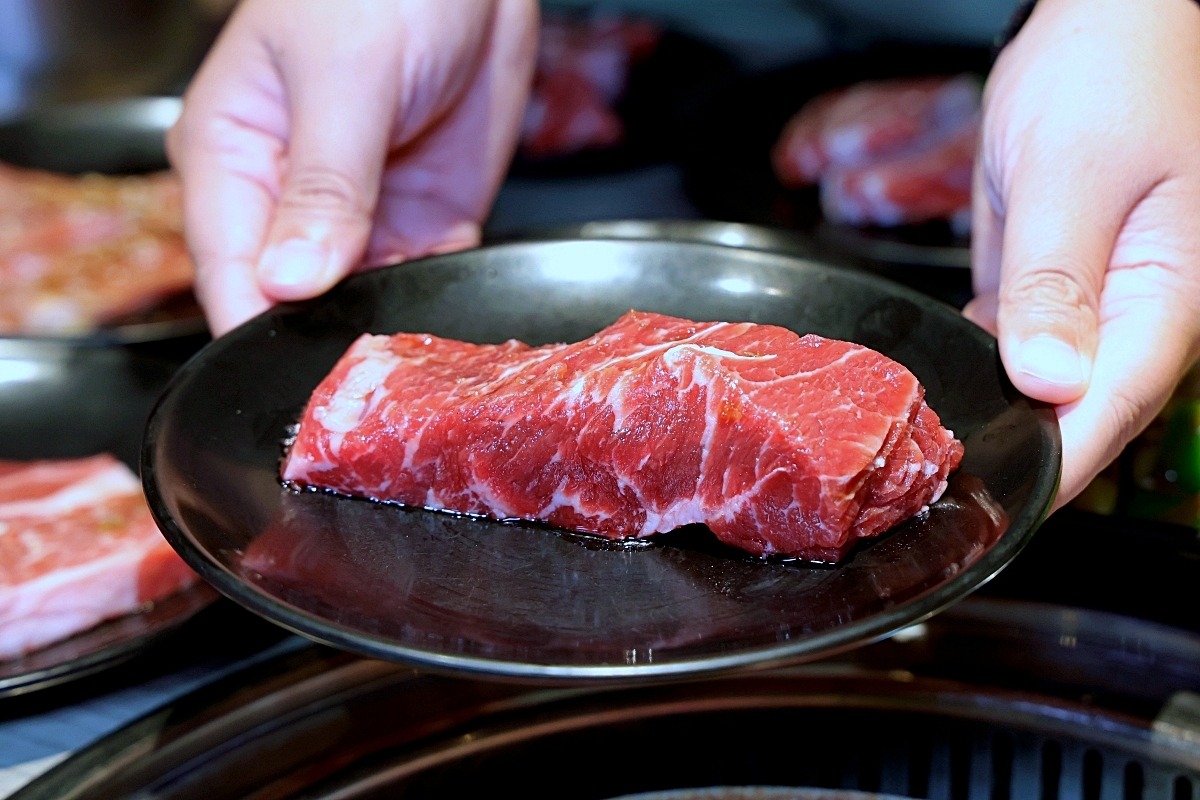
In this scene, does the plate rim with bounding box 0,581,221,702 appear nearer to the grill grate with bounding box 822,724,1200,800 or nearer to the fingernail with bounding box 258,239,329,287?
the fingernail with bounding box 258,239,329,287

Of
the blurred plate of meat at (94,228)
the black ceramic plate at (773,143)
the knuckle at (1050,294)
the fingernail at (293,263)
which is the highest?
the knuckle at (1050,294)

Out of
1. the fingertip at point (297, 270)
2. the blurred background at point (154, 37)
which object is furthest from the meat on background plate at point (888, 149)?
the fingertip at point (297, 270)

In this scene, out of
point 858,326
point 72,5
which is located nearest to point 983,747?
point 858,326

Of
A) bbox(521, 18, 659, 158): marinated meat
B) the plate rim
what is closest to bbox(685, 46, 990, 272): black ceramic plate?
bbox(521, 18, 659, 158): marinated meat

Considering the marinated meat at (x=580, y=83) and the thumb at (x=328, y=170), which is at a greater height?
the thumb at (x=328, y=170)

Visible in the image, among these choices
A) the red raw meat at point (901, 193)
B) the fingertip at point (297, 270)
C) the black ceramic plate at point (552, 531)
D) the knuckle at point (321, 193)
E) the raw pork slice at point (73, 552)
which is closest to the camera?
the black ceramic plate at point (552, 531)

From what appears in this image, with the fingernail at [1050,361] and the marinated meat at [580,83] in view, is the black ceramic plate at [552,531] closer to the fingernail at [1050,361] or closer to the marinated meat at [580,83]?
the fingernail at [1050,361]

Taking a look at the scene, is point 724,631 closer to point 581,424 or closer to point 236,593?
point 581,424
